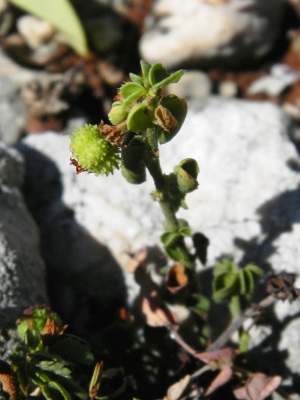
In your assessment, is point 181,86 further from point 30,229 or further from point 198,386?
point 198,386

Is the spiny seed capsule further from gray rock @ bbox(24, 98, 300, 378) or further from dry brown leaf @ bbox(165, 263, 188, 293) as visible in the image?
gray rock @ bbox(24, 98, 300, 378)

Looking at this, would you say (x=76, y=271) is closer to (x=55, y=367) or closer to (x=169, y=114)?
(x=55, y=367)

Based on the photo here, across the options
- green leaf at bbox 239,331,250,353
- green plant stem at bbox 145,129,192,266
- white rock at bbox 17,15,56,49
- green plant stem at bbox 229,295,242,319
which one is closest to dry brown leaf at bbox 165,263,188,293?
green plant stem at bbox 145,129,192,266

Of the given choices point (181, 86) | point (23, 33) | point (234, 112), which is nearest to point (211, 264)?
point (234, 112)

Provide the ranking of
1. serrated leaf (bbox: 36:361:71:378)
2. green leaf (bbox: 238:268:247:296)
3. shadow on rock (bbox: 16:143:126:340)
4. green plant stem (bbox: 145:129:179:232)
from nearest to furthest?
1. green plant stem (bbox: 145:129:179:232)
2. serrated leaf (bbox: 36:361:71:378)
3. green leaf (bbox: 238:268:247:296)
4. shadow on rock (bbox: 16:143:126:340)

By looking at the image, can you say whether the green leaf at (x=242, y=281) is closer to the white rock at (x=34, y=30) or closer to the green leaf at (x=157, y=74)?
the green leaf at (x=157, y=74)

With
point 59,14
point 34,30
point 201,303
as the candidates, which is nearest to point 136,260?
point 201,303
